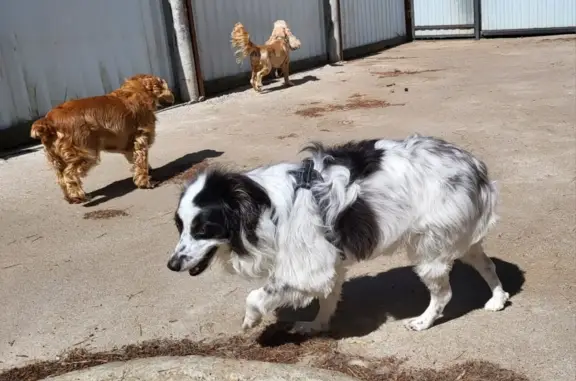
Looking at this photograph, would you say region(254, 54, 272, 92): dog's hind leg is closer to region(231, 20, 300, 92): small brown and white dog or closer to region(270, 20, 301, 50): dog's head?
region(231, 20, 300, 92): small brown and white dog

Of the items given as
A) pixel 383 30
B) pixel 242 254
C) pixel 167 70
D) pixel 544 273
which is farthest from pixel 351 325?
pixel 383 30

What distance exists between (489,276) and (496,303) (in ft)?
0.55

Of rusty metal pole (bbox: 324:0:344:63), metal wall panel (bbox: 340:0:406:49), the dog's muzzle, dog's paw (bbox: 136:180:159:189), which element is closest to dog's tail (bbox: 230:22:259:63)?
rusty metal pole (bbox: 324:0:344:63)

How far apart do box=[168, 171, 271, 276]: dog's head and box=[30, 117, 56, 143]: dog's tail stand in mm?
3482

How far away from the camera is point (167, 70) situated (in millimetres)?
11773

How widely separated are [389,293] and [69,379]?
2.17 m

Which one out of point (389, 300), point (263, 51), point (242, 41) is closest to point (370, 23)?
point (263, 51)

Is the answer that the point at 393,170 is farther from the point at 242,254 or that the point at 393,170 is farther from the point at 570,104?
the point at 570,104

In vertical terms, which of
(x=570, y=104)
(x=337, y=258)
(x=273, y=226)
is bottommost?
(x=570, y=104)

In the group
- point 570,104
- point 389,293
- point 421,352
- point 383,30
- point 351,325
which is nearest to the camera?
point 421,352

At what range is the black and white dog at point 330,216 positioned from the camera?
131 inches

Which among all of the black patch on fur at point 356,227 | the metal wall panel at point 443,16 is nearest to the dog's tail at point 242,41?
the black patch on fur at point 356,227

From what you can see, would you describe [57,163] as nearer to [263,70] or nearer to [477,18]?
[263,70]

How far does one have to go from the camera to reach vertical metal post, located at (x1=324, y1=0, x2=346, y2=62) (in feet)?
54.9
